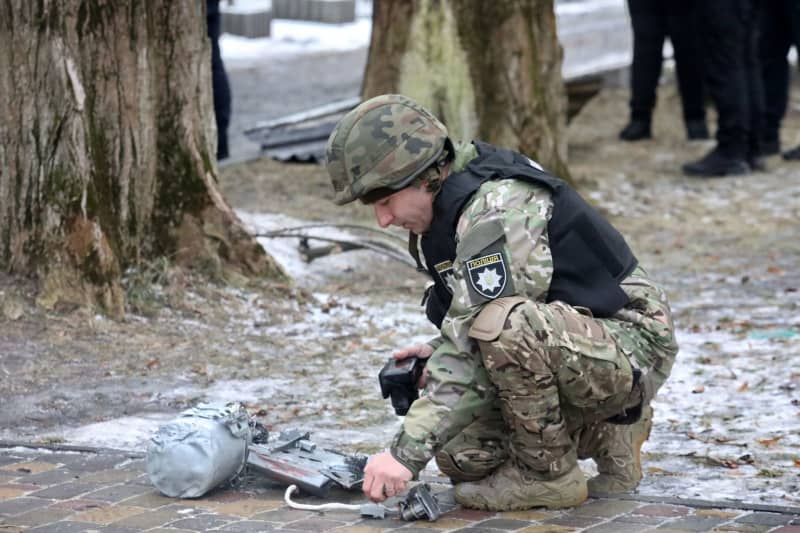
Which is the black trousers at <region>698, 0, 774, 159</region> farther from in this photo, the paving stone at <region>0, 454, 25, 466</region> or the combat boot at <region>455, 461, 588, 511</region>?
the paving stone at <region>0, 454, 25, 466</region>

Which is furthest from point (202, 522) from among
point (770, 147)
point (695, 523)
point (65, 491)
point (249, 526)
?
point (770, 147)

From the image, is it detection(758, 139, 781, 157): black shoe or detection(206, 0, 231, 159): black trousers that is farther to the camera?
detection(758, 139, 781, 157): black shoe

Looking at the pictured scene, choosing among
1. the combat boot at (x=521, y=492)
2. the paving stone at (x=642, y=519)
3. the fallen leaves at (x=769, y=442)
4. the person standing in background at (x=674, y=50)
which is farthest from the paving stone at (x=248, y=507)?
the person standing in background at (x=674, y=50)

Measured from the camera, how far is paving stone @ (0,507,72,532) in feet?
11.4

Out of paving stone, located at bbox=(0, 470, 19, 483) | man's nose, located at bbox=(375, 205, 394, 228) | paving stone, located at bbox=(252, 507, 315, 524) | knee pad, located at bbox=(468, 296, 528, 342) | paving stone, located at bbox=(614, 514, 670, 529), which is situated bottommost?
paving stone, located at bbox=(0, 470, 19, 483)

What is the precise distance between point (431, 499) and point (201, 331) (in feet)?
7.61

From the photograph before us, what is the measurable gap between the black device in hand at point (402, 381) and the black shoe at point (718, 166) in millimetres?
6012

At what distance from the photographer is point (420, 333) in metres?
5.79

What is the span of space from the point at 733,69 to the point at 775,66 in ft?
3.58

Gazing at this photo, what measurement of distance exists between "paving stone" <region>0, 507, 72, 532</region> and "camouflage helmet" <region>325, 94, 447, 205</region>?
1041mm

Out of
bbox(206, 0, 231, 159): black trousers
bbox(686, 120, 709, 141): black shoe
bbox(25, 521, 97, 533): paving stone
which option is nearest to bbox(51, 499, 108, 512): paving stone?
bbox(25, 521, 97, 533): paving stone

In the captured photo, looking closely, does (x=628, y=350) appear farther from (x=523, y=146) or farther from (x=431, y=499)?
(x=523, y=146)

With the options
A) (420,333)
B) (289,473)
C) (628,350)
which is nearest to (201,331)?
(420,333)

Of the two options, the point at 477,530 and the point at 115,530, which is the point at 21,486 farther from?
the point at 477,530
